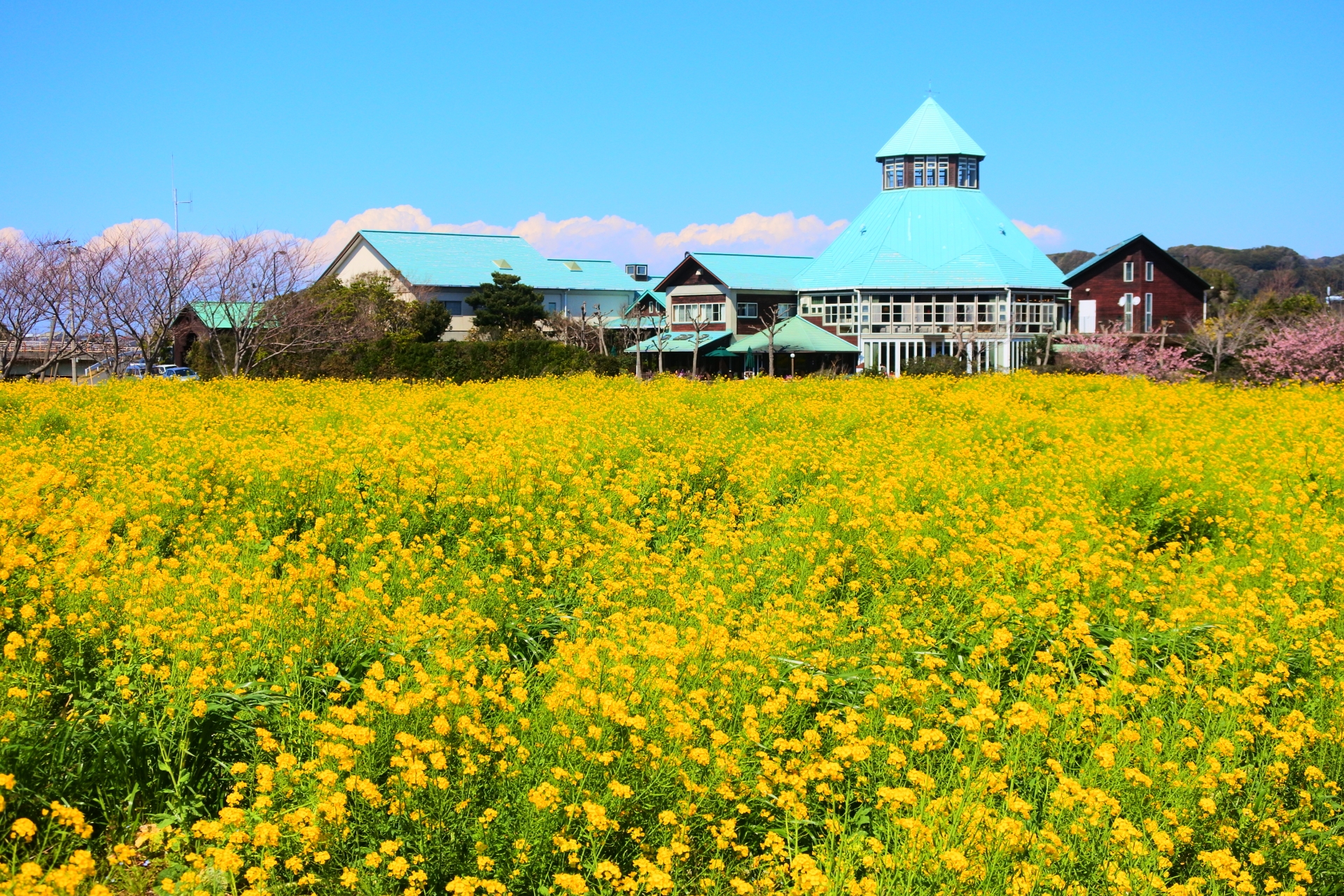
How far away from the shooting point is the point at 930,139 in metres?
58.9

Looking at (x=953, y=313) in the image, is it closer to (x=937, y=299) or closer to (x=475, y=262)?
(x=937, y=299)

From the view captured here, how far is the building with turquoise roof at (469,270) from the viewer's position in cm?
5638

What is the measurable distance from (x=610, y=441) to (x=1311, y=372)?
995 inches

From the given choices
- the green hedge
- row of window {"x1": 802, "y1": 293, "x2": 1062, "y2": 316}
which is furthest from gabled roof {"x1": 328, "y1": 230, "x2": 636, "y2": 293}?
the green hedge

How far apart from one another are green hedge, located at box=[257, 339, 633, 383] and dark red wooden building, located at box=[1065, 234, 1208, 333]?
3089 cm

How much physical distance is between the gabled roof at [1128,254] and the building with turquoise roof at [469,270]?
79.5 ft

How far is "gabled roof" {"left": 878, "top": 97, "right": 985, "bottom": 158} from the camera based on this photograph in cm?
5862

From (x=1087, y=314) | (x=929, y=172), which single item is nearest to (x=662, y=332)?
(x=929, y=172)

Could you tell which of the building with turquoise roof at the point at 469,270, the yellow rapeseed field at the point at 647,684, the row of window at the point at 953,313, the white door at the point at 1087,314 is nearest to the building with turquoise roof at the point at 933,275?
the row of window at the point at 953,313

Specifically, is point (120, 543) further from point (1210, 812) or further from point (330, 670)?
point (1210, 812)

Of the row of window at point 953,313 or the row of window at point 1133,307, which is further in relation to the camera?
the row of window at point 1133,307

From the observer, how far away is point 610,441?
34.6 feet

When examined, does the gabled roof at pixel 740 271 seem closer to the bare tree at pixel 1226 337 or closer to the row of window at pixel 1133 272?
the row of window at pixel 1133 272

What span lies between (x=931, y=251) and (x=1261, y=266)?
65.6 meters
